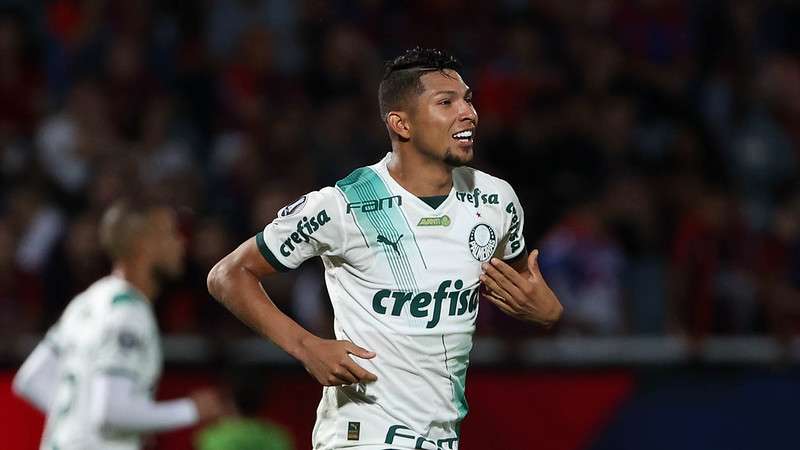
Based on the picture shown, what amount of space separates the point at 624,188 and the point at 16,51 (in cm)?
479

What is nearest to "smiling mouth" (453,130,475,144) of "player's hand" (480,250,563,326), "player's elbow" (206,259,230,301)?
"player's hand" (480,250,563,326)

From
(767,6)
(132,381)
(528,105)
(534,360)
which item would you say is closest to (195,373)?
(534,360)

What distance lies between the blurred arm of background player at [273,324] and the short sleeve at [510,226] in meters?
0.82

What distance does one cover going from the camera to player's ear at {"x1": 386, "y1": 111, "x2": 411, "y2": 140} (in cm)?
526

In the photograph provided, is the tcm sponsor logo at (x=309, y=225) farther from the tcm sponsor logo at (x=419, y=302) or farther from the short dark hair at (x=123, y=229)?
the short dark hair at (x=123, y=229)

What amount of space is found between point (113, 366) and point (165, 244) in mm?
783

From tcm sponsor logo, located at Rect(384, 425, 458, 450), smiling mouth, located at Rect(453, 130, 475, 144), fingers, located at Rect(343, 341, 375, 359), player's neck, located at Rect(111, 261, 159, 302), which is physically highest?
smiling mouth, located at Rect(453, 130, 475, 144)

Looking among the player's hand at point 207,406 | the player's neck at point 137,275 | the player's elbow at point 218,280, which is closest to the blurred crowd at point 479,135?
the player's neck at point 137,275

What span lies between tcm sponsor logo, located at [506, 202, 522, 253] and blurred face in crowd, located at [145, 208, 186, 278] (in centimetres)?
179

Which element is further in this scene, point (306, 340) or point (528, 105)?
point (528, 105)

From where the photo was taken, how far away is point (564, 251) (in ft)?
29.2

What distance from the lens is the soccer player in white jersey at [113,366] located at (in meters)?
5.85

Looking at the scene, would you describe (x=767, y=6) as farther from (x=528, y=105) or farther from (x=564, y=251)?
(x=564, y=251)

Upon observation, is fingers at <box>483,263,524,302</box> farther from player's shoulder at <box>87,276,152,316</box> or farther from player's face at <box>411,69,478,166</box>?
player's shoulder at <box>87,276,152,316</box>
